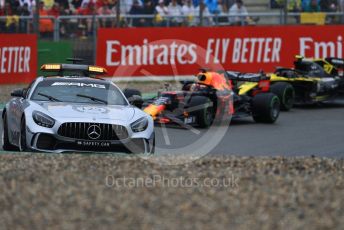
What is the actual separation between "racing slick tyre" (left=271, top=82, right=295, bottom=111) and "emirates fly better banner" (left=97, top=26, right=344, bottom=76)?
13.0 feet

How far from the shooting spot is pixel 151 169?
32.5 feet

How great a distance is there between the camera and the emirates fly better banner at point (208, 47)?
2416 cm

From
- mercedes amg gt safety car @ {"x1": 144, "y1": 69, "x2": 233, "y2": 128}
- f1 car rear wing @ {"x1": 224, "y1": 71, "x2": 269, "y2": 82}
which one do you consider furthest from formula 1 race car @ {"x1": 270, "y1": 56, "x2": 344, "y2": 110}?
mercedes amg gt safety car @ {"x1": 144, "y1": 69, "x2": 233, "y2": 128}

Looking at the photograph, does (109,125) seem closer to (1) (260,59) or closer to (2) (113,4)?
(2) (113,4)

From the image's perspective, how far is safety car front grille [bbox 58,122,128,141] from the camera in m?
11.9

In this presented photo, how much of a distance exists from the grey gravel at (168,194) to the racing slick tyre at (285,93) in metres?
9.37

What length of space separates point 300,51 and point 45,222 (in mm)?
19985

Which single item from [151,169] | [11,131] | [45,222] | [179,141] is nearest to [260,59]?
[179,141]

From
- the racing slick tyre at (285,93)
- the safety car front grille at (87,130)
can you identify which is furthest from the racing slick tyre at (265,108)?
the safety car front grille at (87,130)

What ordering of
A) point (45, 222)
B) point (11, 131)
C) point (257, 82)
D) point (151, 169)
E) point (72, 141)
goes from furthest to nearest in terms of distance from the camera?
point (257, 82), point (11, 131), point (72, 141), point (151, 169), point (45, 222)

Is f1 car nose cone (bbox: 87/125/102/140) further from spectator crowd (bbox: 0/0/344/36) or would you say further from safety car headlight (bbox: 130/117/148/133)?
spectator crowd (bbox: 0/0/344/36)

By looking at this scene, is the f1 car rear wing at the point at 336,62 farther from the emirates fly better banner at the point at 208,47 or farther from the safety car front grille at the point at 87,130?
the safety car front grille at the point at 87,130

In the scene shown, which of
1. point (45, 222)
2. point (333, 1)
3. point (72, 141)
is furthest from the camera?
point (333, 1)

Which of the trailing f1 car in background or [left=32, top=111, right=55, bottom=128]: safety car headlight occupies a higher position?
[left=32, top=111, right=55, bottom=128]: safety car headlight
